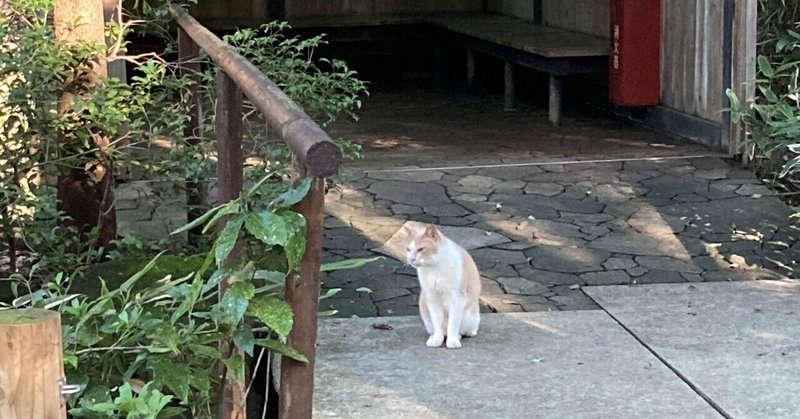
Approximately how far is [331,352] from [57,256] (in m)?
1.39

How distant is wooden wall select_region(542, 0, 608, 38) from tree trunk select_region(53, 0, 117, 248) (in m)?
6.13

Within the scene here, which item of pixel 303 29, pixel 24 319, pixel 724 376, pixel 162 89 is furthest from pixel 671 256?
pixel 303 29

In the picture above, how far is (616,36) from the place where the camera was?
866 centimetres

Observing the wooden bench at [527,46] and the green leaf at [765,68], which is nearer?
the green leaf at [765,68]

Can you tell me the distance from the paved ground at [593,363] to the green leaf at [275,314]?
133cm

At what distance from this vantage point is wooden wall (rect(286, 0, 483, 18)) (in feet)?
43.1

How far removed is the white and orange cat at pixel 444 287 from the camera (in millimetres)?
4273

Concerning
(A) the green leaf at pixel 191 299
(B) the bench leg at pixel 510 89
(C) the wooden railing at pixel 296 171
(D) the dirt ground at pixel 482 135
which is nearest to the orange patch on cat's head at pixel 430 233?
(C) the wooden railing at pixel 296 171

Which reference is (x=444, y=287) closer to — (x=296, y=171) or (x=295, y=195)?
(x=296, y=171)

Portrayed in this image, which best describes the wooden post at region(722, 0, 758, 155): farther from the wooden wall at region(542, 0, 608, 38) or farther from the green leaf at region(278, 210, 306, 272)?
the green leaf at region(278, 210, 306, 272)

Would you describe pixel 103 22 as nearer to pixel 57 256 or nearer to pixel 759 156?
pixel 57 256

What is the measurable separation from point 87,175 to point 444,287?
1.76 metres

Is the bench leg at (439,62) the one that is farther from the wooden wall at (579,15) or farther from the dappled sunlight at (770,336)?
the dappled sunlight at (770,336)

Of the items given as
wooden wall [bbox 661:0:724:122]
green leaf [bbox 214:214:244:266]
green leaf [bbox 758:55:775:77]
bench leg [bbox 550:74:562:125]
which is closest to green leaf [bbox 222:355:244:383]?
green leaf [bbox 214:214:244:266]
